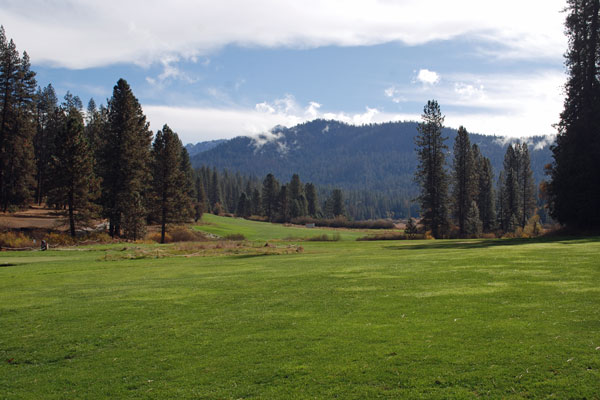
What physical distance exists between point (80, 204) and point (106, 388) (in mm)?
41137

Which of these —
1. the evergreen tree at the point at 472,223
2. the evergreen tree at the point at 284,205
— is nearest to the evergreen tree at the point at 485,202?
the evergreen tree at the point at 472,223

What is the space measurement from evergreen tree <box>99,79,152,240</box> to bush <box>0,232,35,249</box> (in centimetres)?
1031

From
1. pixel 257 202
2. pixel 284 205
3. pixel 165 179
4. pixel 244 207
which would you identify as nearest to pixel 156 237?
pixel 165 179

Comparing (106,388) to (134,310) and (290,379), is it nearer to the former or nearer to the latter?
(290,379)

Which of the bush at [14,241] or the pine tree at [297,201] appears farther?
the pine tree at [297,201]

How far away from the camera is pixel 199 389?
6.65 metres

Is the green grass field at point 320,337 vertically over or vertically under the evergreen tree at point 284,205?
under

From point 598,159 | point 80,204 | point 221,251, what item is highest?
point 598,159

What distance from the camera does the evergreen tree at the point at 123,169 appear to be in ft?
160

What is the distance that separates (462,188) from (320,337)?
65.2 meters

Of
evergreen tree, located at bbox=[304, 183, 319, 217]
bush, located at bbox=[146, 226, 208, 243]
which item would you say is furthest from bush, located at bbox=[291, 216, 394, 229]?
bush, located at bbox=[146, 226, 208, 243]

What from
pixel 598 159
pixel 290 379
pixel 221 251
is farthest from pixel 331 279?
pixel 598 159

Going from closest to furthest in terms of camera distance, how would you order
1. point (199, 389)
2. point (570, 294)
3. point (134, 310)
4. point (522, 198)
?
point (199, 389) → point (570, 294) → point (134, 310) → point (522, 198)

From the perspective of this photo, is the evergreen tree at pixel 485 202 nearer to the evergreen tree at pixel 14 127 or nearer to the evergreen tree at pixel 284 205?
the evergreen tree at pixel 284 205
